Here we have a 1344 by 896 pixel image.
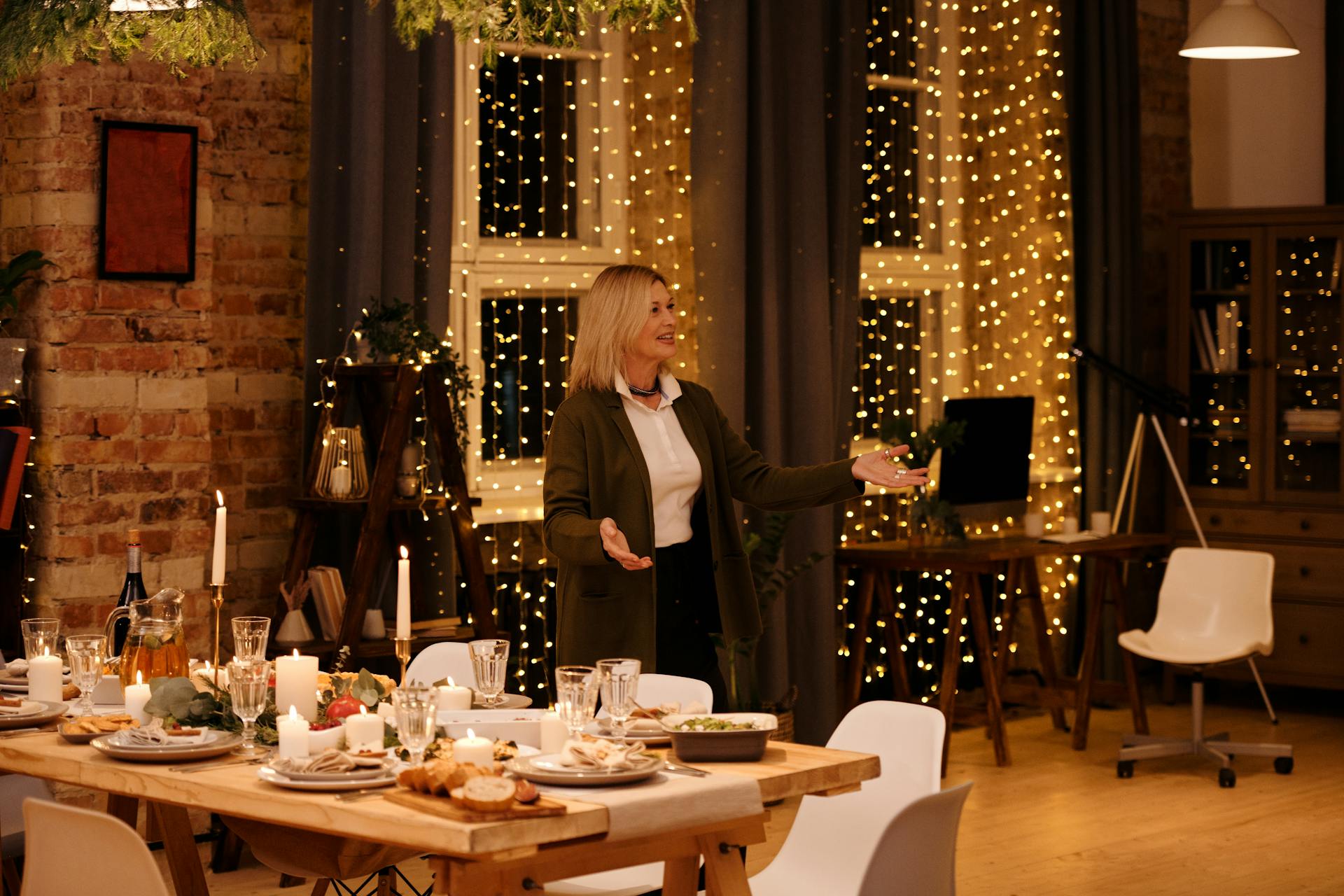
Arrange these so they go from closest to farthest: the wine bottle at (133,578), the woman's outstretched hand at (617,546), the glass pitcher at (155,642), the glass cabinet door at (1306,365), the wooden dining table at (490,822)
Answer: the wooden dining table at (490,822), the glass pitcher at (155,642), the woman's outstretched hand at (617,546), the wine bottle at (133,578), the glass cabinet door at (1306,365)

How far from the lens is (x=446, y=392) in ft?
16.4

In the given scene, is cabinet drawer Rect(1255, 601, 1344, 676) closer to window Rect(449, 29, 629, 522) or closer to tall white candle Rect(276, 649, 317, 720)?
window Rect(449, 29, 629, 522)

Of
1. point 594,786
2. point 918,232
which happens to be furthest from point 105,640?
point 918,232

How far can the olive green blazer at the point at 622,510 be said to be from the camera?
3814mm

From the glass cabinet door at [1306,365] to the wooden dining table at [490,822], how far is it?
4.90 metres

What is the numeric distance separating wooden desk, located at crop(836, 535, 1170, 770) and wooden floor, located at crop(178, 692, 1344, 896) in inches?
7.0

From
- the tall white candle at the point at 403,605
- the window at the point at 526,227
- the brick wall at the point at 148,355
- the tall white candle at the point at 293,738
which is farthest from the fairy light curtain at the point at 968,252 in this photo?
the tall white candle at the point at 293,738

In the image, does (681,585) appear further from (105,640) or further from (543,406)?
(543,406)

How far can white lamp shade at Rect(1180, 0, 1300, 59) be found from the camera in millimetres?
6224

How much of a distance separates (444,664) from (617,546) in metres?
0.59

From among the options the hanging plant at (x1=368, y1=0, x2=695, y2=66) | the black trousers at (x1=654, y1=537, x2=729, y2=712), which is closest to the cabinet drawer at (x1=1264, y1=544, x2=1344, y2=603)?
the black trousers at (x1=654, y1=537, x2=729, y2=712)

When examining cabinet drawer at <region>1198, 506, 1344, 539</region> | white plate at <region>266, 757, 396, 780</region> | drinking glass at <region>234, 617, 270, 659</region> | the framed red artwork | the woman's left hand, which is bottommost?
white plate at <region>266, 757, 396, 780</region>

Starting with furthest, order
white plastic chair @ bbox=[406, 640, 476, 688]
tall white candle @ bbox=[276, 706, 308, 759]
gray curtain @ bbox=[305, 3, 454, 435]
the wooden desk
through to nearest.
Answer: the wooden desk → gray curtain @ bbox=[305, 3, 454, 435] → white plastic chair @ bbox=[406, 640, 476, 688] → tall white candle @ bbox=[276, 706, 308, 759]

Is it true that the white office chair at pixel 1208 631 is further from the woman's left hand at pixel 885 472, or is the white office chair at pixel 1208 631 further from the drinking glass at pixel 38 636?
the drinking glass at pixel 38 636
